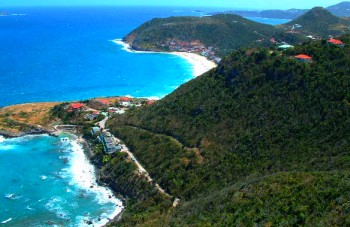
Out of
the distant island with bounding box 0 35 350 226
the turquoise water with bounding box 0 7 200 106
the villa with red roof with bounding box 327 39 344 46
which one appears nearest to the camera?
the distant island with bounding box 0 35 350 226

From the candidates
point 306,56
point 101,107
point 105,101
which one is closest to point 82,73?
point 105,101

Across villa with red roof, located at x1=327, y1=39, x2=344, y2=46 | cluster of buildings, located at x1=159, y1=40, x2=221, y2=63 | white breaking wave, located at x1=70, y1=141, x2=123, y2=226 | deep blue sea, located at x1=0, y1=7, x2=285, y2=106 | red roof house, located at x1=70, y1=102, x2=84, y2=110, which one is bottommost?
white breaking wave, located at x1=70, y1=141, x2=123, y2=226

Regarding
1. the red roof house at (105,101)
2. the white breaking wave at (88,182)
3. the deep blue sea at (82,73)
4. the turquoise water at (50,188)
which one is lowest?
the turquoise water at (50,188)

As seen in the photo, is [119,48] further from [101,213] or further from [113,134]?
[101,213]

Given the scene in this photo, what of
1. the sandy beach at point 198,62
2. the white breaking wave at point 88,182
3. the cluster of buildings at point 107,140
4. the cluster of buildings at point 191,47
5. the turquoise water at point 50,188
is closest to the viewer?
the white breaking wave at point 88,182

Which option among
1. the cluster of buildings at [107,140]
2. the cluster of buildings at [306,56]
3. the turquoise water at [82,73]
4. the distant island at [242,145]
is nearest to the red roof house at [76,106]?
the distant island at [242,145]

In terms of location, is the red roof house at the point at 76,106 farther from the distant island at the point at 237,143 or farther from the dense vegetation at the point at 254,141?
the dense vegetation at the point at 254,141

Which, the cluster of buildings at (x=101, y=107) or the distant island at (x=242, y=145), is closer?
the distant island at (x=242, y=145)

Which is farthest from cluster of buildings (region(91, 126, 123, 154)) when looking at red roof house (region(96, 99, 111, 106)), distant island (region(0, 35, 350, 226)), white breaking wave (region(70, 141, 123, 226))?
red roof house (region(96, 99, 111, 106))

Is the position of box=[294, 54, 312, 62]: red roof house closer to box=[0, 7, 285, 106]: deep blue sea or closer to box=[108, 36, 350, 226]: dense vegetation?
box=[108, 36, 350, 226]: dense vegetation
